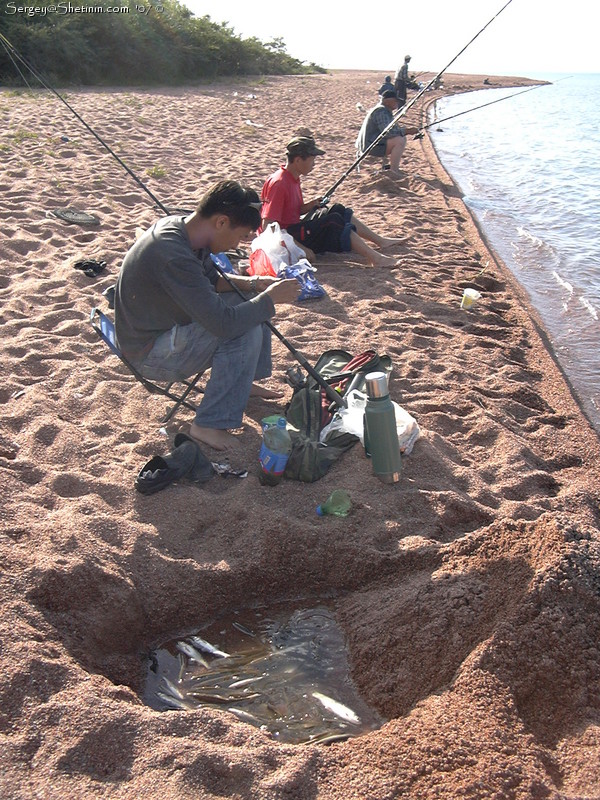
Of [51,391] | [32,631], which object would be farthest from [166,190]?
[32,631]

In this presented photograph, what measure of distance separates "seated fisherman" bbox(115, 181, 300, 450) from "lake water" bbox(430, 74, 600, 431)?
7.57 feet

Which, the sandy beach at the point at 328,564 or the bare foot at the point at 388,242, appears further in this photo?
the bare foot at the point at 388,242

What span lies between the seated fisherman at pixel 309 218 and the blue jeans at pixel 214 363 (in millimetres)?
2580

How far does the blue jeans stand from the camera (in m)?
3.38

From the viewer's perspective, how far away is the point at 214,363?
340 centimetres

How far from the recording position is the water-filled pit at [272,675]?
7.41 ft

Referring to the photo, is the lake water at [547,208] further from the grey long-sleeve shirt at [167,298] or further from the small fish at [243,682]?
the small fish at [243,682]

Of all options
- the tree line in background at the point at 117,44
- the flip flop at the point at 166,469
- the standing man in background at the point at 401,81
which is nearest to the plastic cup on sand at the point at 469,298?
the flip flop at the point at 166,469

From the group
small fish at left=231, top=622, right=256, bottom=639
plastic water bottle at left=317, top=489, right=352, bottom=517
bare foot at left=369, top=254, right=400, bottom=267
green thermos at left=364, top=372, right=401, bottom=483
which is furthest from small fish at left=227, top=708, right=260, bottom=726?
bare foot at left=369, top=254, right=400, bottom=267

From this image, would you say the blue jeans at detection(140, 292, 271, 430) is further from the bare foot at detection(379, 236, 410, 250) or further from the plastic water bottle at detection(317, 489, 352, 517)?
the bare foot at detection(379, 236, 410, 250)

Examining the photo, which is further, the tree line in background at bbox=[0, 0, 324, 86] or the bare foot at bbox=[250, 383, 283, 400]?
the tree line in background at bbox=[0, 0, 324, 86]

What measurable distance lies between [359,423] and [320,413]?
23 cm

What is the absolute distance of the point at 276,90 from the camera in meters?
19.9

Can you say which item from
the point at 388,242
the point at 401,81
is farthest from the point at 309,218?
the point at 401,81
